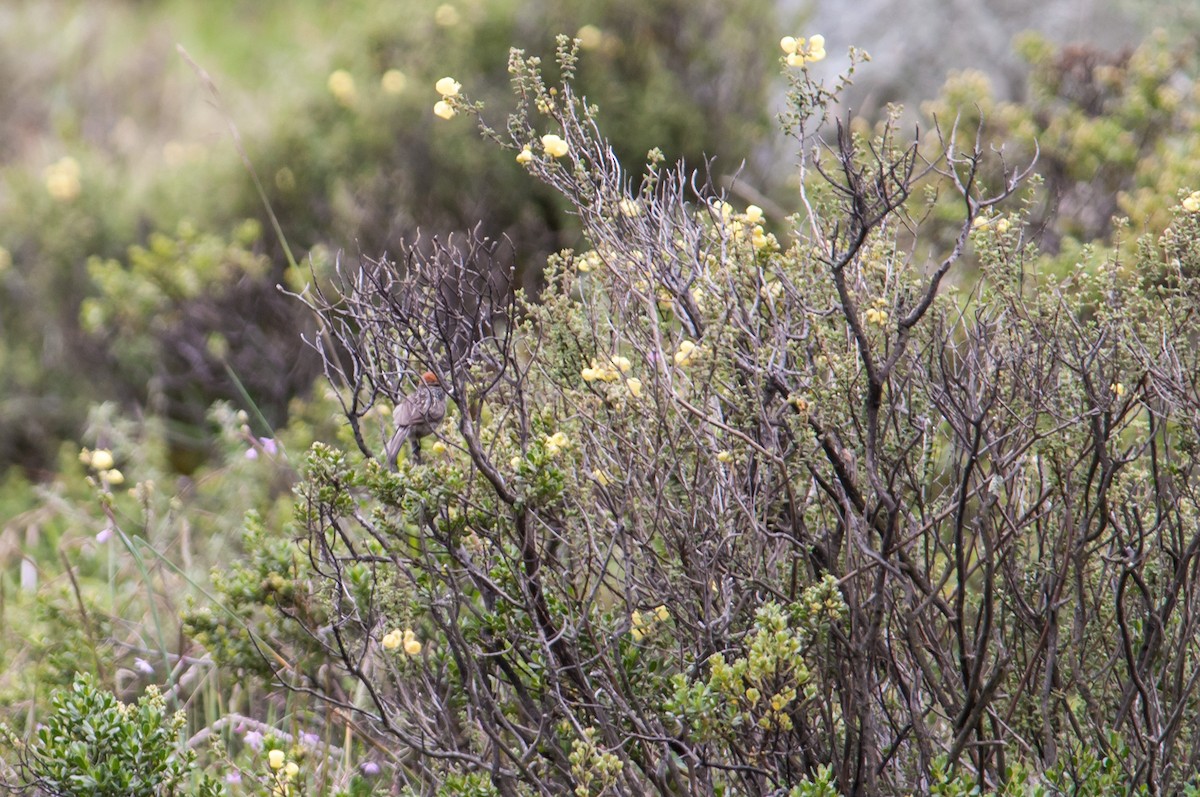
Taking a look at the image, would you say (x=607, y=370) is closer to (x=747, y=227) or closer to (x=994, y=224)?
(x=747, y=227)

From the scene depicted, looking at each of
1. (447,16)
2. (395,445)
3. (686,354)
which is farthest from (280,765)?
(447,16)

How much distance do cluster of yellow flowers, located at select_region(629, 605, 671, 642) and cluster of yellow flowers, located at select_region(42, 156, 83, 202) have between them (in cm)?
472

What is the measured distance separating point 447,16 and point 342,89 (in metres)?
0.60

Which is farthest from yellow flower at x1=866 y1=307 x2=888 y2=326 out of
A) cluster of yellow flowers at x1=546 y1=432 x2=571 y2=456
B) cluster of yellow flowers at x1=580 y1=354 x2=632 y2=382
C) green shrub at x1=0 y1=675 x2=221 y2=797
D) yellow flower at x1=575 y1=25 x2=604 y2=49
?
yellow flower at x1=575 y1=25 x2=604 y2=49

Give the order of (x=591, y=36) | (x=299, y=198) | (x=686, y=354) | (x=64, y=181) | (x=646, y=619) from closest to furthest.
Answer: (x=686, y=354)
(x=646, y=619)
(x=591, y=36)
(x=299, y=198)
(x=64, y=181)

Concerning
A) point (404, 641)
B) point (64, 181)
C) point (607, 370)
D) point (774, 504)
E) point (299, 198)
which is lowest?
point (404, 641)

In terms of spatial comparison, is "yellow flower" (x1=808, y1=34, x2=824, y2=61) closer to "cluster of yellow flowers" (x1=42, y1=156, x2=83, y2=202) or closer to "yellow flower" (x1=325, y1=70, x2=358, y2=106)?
"yellow flower" (x1=325, y1=70, x2=358, y2=106)

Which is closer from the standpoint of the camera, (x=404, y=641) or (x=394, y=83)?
(x=404, y=641)

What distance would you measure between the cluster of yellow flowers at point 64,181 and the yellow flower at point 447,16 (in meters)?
1.91

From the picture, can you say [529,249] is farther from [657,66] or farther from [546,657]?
[546,657]

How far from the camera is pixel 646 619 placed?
2.16 metres

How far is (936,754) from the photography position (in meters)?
2.32

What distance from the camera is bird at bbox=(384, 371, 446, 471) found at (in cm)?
221

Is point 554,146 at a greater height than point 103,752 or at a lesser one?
greater
